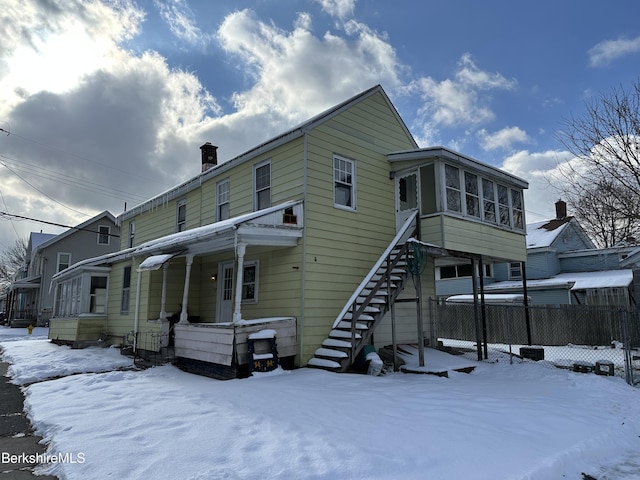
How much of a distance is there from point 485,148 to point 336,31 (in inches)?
341

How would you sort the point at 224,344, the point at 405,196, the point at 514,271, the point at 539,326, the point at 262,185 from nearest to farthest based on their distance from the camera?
the point at 224,344
the point at 262,185
the point at 405,196
the point at 539,326
the point at 514,271

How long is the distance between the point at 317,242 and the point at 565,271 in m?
21.4

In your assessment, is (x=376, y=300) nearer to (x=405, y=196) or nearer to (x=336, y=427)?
(x=405, y=196)

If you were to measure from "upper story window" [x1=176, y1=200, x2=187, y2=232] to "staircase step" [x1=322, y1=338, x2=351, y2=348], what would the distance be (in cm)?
837

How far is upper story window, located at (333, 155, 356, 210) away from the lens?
11.7 metres

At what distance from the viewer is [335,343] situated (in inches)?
395

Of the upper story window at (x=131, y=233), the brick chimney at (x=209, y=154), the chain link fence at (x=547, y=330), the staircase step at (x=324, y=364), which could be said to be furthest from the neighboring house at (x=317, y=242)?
the upper story window at (x=131, y=233)

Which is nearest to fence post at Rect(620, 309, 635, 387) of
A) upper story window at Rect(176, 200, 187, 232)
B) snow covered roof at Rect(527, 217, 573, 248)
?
upper story window at Rect(176, 200, 187, 232)

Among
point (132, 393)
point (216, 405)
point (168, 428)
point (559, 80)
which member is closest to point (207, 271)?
point (132, 393)

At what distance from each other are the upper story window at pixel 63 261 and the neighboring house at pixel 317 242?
1975cm

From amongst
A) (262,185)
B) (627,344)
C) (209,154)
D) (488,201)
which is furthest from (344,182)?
(209,154)

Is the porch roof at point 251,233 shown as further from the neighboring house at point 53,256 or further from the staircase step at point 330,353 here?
the neighboring house at point 53,256

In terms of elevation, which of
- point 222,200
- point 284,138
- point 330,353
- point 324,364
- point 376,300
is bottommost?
point 324,364

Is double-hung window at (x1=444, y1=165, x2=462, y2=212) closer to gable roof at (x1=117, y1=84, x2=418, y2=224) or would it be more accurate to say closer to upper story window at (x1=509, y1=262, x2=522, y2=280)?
gable roof at (x1=117, y1=84, x2=418, y2=224)
